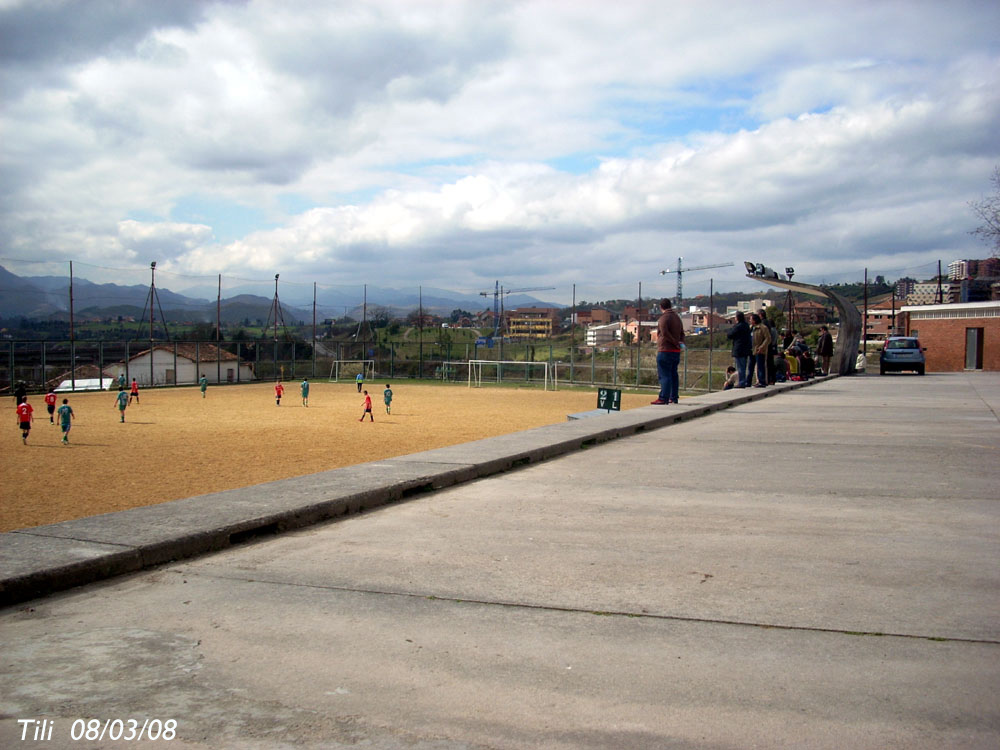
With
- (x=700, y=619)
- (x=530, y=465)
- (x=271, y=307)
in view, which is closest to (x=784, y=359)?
(x=530, y=465)

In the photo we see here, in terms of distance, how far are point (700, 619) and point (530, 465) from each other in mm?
5181

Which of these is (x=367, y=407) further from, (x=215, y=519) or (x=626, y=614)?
(x=626, y=614)

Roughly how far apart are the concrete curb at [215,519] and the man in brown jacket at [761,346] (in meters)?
14.0

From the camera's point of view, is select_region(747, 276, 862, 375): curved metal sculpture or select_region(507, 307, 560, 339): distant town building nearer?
select_region(747, 276, 862, 375): curved metal sculpture

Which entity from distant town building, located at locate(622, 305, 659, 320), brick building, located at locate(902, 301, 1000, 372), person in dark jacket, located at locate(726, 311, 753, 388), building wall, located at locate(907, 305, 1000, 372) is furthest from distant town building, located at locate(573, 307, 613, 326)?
person in dark jacket, located at locate(726, 311, 753, 388)

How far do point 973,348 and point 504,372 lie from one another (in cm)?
2760

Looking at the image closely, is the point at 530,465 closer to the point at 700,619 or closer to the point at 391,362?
the point at 700,619

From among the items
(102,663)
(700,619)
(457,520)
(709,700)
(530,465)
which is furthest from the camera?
(530,465)

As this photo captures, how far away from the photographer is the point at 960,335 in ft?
163

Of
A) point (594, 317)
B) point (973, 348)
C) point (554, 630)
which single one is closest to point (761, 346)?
point (554, 630)

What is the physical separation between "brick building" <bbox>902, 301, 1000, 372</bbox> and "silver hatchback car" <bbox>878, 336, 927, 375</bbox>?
49.8 ft

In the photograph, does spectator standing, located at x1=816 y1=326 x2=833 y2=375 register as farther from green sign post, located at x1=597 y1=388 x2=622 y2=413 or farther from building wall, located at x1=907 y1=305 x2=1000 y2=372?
building wall, located at x1=907 y1=305 x2=1000 y2=372

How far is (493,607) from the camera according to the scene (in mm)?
4078

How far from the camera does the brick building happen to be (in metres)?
47.8
